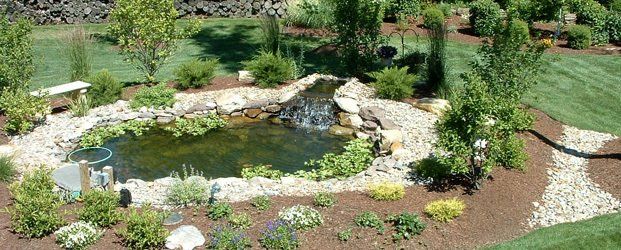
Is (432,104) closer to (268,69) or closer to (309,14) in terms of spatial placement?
(268,69)

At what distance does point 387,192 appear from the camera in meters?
8.03

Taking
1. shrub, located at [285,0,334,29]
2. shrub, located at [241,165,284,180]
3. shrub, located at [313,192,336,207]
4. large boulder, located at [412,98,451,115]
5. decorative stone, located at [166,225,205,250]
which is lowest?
shrub, located at [241,165,284,180]

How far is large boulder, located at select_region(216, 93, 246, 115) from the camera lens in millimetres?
12133

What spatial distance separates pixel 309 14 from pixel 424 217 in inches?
464

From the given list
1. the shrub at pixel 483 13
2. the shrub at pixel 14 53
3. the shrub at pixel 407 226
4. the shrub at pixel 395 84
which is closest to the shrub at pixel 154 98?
the shrub at pixel 14 53

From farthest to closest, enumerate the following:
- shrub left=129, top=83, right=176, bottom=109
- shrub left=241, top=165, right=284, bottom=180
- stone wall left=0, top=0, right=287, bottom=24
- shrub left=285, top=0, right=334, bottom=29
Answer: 1. stone wall left=0, top=0, right=287, bottom=24
2. shrub left=285, top=0, right=334, bottom=29
3. shrub left=129, top=83, right=176, bottom=109
4. shrub left=241, top=165, right=284, bottom=180

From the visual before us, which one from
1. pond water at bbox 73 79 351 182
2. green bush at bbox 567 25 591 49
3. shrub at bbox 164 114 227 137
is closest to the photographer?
pond water at bbox 73 79 351 182

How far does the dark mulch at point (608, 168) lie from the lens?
8805 millimetres

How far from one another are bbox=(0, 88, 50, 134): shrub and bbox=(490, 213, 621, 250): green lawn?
7925 millimetres

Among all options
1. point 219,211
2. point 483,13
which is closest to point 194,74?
point 219,211

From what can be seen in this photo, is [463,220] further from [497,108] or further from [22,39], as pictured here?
[22,39]

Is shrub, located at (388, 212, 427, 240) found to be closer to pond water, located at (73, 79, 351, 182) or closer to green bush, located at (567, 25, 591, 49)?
pond water, located at (73, 79, 351, 182)

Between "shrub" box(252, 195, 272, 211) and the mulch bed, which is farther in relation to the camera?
"shrub" box(252, 195, 272, 211)

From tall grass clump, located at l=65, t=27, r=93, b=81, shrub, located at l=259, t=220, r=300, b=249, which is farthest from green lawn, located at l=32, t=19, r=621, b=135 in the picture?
shrub, located at l=259, t=220, r=300, b=249
